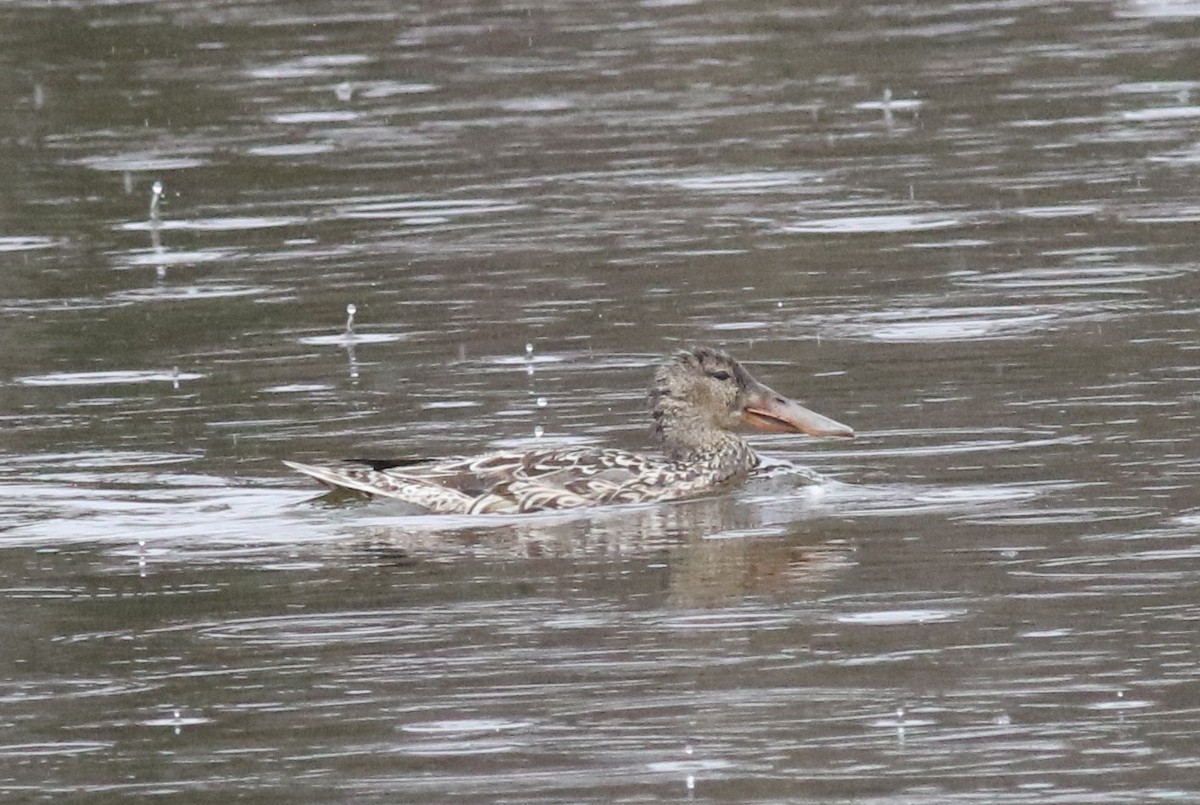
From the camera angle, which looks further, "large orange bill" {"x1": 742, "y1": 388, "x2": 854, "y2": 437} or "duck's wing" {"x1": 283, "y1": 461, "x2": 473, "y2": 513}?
"large orange bill" {"x1": 742, "y1": 388, "x2": 854, "y2": 437}

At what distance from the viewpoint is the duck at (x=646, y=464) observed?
1195cm

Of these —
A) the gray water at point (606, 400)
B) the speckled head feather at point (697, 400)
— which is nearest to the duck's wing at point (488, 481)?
the gray water at point (606, 400)

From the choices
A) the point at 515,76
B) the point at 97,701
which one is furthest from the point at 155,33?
the point at 97,701

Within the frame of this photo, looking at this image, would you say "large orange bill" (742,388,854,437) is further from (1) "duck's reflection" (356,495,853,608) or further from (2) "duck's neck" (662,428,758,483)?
(1) "duck's reflection" (356,495,853,608)

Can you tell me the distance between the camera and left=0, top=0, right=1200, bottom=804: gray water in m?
8.41

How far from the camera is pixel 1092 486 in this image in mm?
11516

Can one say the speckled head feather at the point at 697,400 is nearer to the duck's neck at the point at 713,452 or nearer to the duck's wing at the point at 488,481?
the duck's neck at the point at 713,452

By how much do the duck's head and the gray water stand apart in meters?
0.37

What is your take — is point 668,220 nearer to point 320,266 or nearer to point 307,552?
point 320,266

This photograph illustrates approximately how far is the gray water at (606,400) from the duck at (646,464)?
15 cm

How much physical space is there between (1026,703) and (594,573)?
8.51 feet

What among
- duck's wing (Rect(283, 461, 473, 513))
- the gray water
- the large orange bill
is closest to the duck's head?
the large orange bill

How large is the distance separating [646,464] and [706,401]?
0.73 metres

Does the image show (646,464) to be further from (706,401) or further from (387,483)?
(387,483)
